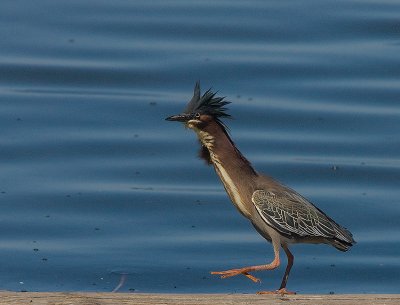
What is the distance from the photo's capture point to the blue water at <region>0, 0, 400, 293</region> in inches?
372

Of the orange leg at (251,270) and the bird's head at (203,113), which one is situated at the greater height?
the bird's head at (203,113)

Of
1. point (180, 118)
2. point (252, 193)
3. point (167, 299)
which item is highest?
point (180, 118)

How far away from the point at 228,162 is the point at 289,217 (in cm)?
47

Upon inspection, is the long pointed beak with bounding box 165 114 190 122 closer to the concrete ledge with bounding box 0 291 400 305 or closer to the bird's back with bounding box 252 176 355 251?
the bird's back with bounding box 252 176 355 251

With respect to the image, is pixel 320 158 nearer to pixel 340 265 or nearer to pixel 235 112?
pixel 235 112

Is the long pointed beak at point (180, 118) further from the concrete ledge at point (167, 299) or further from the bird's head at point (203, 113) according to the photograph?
the concrete ledge at point (167, 299)

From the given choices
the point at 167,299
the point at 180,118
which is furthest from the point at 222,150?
the point at 167,299

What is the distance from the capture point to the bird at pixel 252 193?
Result: 7056 mm

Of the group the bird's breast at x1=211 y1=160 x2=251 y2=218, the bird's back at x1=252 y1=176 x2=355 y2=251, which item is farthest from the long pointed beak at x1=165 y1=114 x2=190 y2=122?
the bird's back at x1=252 y1=176 x2=355 y2=251

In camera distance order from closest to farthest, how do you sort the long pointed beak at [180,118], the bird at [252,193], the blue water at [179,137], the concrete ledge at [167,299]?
the concrete ledge at [167,299] < the long pointed beak at [180,118] < the bird at [252,193] < the blue water at [179,137]

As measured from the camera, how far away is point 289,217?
23.8 feet

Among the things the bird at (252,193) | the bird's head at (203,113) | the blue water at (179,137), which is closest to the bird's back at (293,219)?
the bird at (252,193)

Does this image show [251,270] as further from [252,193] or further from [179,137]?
[179,137]

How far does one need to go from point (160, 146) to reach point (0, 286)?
2838 millimetres
